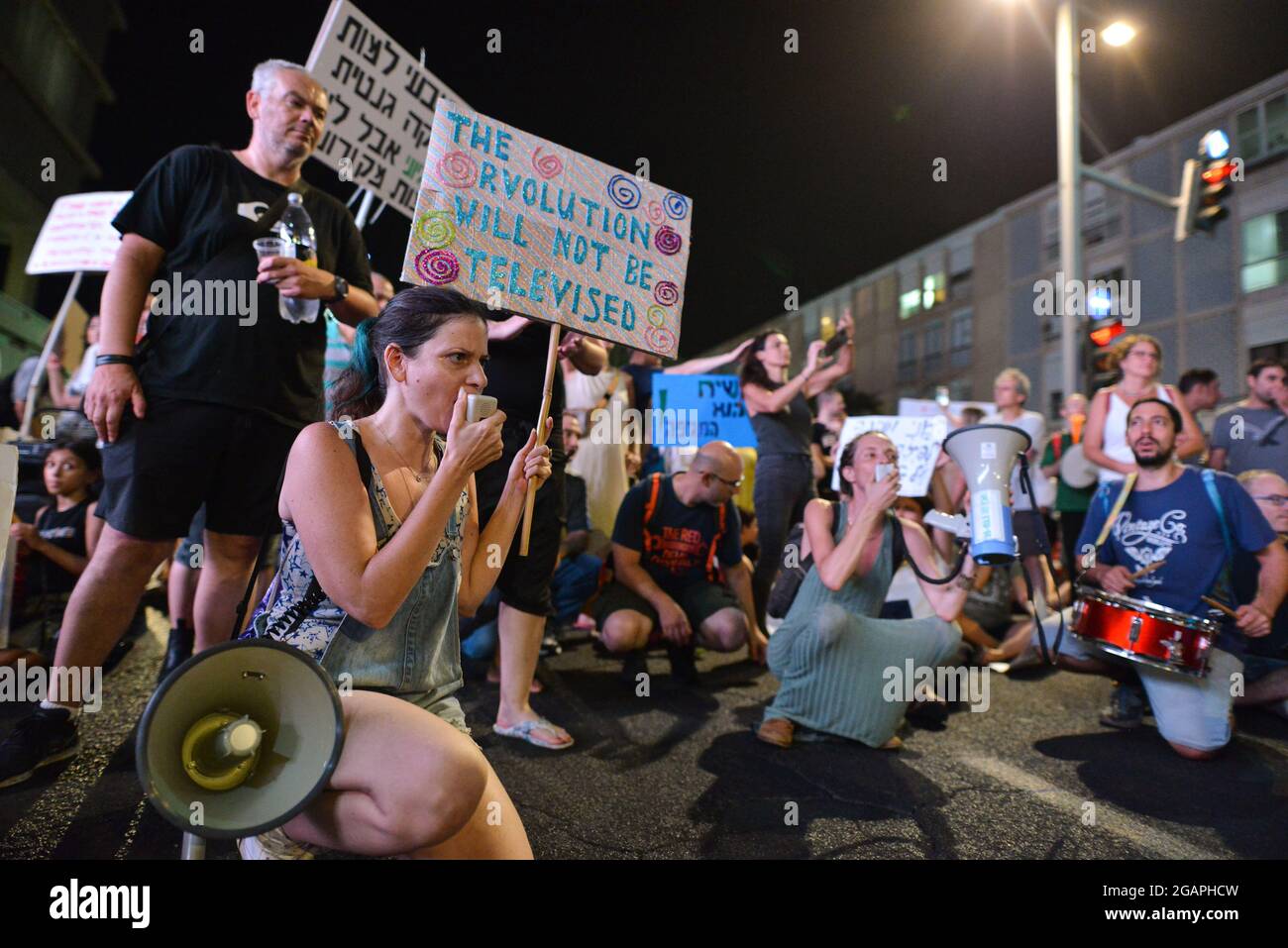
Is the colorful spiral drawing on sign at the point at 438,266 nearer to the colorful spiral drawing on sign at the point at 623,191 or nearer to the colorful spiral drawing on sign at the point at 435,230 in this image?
the colorful spiral drawing on sign at the point at 435,230

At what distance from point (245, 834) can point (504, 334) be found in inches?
85.0

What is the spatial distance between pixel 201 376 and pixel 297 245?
1.80 feet

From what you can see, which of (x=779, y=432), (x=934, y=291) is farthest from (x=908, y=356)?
(x=779, y=432)

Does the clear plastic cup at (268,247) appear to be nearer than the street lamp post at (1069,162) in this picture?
Yes

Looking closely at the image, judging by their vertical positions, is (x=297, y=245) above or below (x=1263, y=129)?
below

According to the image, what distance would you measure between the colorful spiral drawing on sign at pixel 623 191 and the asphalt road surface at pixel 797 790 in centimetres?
200

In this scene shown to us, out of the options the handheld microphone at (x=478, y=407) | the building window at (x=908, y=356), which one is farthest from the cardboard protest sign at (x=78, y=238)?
the building window at (x=908, y=356)

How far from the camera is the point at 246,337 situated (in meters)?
2.50

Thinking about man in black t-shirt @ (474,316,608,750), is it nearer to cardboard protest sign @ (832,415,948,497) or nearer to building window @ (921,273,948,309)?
cardboard protest sign @ (832,415,948,497)

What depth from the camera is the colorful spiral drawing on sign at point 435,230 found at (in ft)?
7.56

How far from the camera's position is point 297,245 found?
2621 mm

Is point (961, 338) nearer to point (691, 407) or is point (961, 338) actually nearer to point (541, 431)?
point (691, 407)
